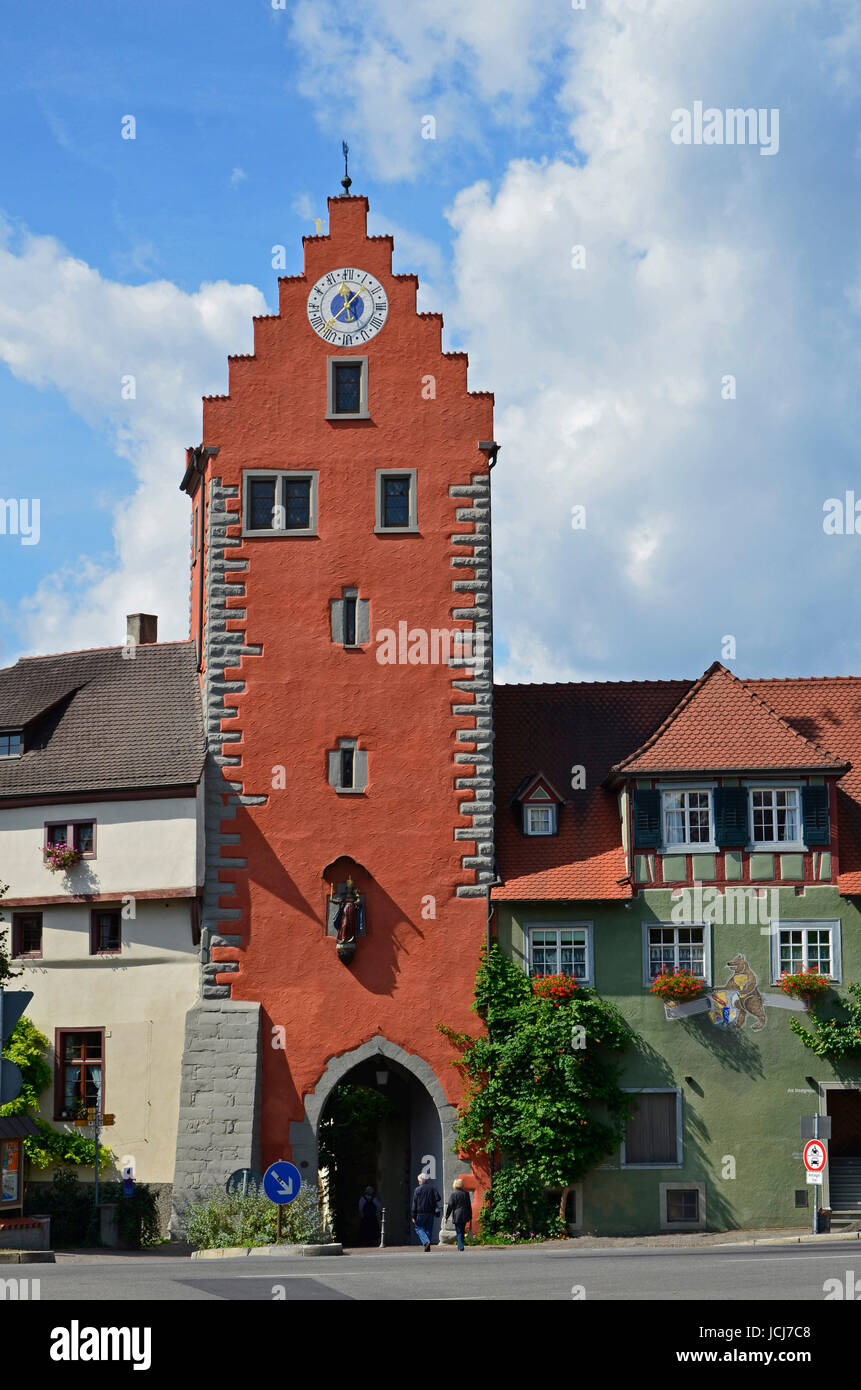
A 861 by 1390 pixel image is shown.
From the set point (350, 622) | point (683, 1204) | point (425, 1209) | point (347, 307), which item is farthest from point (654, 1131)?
point (347, 307)

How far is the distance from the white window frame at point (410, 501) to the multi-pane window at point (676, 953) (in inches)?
351

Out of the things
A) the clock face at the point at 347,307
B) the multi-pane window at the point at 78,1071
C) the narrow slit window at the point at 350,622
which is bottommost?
the multi-pane window at the point at 78,1071

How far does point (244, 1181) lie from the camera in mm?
31547

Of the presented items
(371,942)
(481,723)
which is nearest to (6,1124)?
(371,942)

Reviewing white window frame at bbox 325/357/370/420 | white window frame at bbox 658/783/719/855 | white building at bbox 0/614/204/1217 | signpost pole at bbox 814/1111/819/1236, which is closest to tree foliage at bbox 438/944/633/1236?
white window frame at bbox 658/783/719/855

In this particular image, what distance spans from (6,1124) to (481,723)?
38.2 ft

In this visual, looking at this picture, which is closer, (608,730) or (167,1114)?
(167,1114)

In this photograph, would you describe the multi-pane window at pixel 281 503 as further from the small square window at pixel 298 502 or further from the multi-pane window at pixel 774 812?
the multi-pane window at pixel 774 812

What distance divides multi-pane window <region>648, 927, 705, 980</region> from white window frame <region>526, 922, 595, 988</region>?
106cm

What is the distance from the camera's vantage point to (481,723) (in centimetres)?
3394

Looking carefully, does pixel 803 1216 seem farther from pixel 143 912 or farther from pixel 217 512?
pixel 217 512

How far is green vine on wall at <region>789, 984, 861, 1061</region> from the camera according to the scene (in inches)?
1264

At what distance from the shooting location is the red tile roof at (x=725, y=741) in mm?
33156

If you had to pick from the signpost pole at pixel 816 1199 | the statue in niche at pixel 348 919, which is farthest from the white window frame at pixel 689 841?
the statue in niche at pixel 348 919
